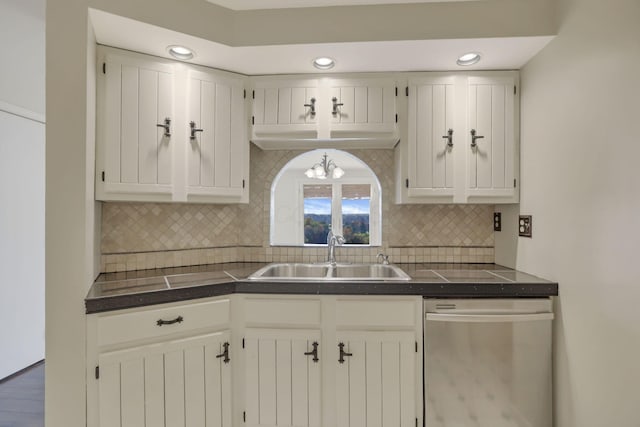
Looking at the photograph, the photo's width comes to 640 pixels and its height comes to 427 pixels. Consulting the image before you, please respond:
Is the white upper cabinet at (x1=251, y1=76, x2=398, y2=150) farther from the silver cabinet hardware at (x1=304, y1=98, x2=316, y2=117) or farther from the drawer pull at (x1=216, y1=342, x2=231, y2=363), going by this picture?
the drawer pull at (x1=216, y1=342, x2=231, y2=363)

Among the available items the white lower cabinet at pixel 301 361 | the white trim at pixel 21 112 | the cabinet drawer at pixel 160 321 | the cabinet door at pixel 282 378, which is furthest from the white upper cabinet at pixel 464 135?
the white trim at pixel 21 112

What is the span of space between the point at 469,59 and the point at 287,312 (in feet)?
6.05

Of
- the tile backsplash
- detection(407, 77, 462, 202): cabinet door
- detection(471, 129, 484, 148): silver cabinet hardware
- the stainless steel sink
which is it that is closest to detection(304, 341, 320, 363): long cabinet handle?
the stainless steel sink

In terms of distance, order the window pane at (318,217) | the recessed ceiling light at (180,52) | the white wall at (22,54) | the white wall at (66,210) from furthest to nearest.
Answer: the window pane at (318,217)
the white wall at (22,54)
the recessed ceiling light at (180,52)
the white wall at (66,210)

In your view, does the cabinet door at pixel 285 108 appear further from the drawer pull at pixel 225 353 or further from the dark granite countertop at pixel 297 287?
the drawer pull at pixel 225 353

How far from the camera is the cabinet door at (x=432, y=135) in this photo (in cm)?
204

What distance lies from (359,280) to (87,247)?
4.43 feet

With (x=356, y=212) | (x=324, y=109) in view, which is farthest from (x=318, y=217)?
(x=324, y=109)

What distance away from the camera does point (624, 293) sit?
49.6 inches

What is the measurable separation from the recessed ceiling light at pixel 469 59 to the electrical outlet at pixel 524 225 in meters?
1.01

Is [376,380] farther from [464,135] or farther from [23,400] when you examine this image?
[23,400]

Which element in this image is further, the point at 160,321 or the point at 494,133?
the point at 494,133

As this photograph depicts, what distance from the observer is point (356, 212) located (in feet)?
8.91

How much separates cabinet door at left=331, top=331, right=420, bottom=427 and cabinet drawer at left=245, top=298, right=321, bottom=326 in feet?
0.60
